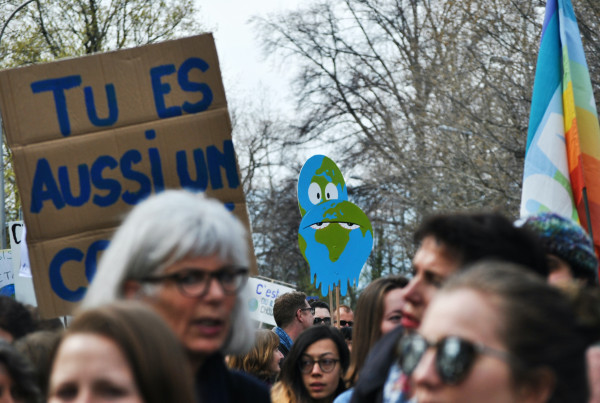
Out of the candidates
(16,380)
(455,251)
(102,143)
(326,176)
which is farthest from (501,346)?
(326,176)

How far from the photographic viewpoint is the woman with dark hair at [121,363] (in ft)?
6.95

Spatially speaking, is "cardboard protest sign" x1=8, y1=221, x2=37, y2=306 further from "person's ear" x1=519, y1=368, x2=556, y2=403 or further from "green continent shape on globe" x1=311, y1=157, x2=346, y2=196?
"person's ear" x1=519, y1=368, x2=556, y2=403

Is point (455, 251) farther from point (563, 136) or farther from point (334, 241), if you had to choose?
point (334, 241)

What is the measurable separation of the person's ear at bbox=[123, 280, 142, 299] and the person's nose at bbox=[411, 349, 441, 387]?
A: 89 cm

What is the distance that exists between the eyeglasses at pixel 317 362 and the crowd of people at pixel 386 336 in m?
2.54

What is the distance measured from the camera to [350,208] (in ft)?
31.0

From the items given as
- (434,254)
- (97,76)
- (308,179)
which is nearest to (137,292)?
(434,254)

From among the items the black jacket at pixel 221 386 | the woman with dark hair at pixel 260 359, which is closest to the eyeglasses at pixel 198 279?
the black jacket at pixel 221 386

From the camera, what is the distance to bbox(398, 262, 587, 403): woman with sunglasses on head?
2.07 m

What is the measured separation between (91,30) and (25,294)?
16127 millimetres

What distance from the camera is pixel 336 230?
9.35m

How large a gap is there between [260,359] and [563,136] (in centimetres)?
255

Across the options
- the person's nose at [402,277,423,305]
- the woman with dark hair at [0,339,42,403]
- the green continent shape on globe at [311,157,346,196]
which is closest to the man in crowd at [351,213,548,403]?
the person's nose at [402,277,423,305]

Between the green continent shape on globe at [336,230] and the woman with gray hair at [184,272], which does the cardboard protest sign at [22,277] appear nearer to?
the green continent shape on globe at [336,230]
